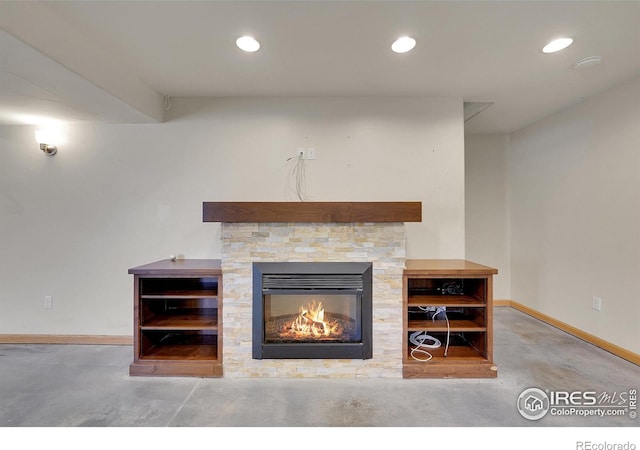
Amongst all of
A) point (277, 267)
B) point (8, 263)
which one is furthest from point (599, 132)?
point (8, 263)

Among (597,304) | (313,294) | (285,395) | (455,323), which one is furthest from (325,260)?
(597,304)

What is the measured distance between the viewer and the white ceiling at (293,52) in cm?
156

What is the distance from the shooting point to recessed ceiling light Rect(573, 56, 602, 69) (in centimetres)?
203

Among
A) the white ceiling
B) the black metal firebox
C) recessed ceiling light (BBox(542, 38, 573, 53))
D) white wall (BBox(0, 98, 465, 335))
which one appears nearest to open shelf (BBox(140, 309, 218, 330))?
the black metal firebox

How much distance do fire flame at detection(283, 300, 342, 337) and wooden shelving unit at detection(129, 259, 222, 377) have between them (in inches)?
23.1

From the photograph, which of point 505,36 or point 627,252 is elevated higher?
point 505,36

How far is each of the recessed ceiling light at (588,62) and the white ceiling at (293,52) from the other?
38 millimetres

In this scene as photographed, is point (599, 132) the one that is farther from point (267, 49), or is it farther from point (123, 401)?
point (123, 401)

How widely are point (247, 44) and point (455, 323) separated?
257 centimetres

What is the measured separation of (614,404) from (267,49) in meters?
3.26

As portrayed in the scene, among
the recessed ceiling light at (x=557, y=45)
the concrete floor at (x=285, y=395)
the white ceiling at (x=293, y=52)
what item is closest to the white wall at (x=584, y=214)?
the white ceiling at (x=293, y=52)

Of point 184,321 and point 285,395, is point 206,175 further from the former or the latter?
point 285,395

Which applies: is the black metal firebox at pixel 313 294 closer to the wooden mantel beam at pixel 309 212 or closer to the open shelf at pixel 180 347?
the wooden mantel beam at pixel 309 212

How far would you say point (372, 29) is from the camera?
1729 millimetres
